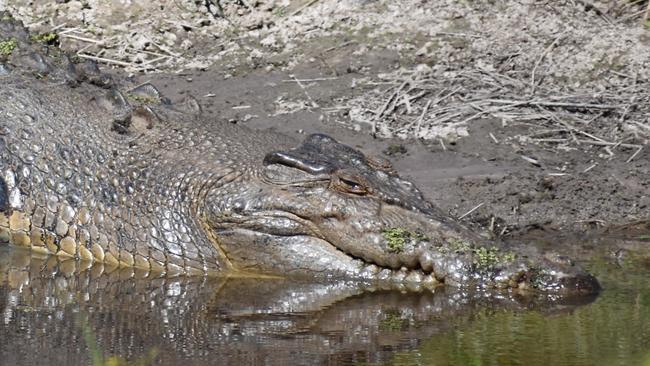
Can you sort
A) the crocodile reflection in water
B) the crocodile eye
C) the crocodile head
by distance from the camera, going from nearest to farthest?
the crocodile reflection in water, the crocodile head, the crocodile eye

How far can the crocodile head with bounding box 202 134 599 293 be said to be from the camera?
19.9 feet

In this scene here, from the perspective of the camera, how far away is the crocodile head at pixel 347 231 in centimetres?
→ 606

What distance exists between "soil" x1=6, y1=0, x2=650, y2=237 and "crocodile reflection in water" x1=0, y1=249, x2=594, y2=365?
1.73 metres

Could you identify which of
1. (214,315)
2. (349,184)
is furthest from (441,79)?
(214,315)

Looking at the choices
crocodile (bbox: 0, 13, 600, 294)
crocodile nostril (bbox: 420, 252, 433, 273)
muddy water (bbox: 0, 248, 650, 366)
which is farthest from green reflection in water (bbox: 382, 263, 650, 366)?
crocodile nostril (bbox: 420, 252, 433, 273)

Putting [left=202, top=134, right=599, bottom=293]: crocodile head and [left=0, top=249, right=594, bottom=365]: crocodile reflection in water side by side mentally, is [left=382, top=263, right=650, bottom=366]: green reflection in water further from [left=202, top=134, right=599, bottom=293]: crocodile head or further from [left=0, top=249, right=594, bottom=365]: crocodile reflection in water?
[left=202, top=134, right=599, bottom=293]: crocodile head

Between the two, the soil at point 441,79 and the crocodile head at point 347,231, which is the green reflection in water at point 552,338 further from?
the soil at point 441,79

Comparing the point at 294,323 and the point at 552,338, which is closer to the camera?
the point at 552,338

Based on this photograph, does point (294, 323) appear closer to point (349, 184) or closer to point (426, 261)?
point (426, 261)

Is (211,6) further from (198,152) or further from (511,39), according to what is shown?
(198,152)

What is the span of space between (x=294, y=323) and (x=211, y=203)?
49.7 inches

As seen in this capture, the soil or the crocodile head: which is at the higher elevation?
the soil

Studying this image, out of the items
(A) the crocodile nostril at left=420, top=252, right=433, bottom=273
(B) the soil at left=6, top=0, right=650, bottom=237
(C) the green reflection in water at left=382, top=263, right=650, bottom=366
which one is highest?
(B) the soil at left=6, top=0, right=650, bottom=237

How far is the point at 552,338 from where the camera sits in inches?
202
